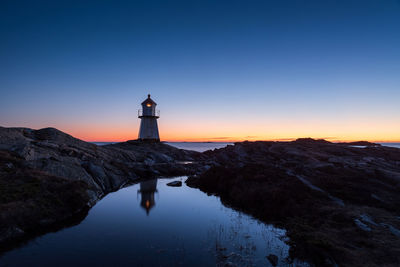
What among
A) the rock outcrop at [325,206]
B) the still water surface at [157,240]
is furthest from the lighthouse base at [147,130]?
the still water surface at [157,240]

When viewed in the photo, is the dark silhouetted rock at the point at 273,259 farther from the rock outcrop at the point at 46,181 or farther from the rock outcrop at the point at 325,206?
the rock outcrop at the point at 46,181

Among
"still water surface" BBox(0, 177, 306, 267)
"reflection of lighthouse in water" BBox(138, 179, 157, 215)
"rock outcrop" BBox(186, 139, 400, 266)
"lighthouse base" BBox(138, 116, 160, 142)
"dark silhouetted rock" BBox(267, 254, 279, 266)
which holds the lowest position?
"reflection of lighthouse in water" BBox(138, 179, 157, 215)

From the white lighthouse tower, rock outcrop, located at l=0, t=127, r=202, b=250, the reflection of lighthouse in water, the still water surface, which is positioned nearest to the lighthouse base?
the white lighthouse tower

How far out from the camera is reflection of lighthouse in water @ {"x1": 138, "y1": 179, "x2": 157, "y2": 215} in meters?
20.1

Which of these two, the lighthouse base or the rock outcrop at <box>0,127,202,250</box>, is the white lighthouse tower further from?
the rock outcrop at <box>0,127,202,250</box>

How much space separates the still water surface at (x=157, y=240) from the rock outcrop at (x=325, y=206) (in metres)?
1.65

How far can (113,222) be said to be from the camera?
15.5 metres

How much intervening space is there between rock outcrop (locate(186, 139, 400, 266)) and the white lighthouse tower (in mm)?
37653

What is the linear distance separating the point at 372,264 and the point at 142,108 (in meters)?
62.0

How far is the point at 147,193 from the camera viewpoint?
24.5m

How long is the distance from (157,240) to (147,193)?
1275 centimetres

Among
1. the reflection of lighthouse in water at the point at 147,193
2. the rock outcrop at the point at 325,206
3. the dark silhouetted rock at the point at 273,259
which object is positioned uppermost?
the rock outcrop at the point at 325,206

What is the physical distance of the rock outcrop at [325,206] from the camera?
9867 mm

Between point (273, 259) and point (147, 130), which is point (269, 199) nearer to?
point (273, 259)
